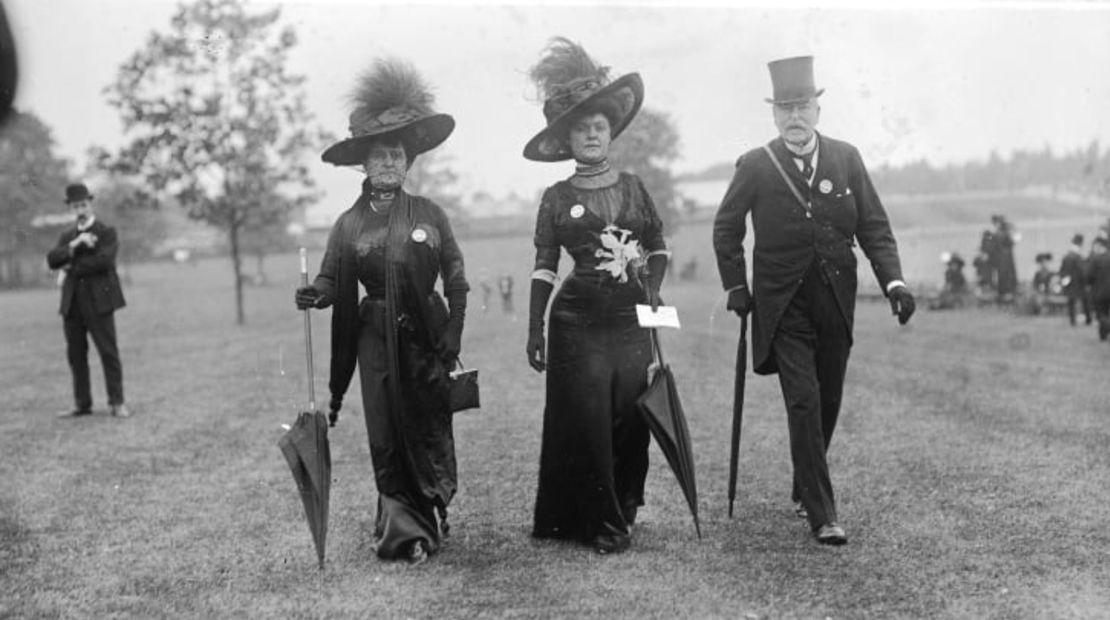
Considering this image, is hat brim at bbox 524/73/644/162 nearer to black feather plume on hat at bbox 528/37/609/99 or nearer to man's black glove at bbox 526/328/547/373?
black feather plume on hat at bbox 528/37/609/99

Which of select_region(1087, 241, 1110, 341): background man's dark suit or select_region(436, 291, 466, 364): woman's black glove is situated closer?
select_region(436, 291, 466, 364): woman's black glove

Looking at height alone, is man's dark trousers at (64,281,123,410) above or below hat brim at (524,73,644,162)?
below

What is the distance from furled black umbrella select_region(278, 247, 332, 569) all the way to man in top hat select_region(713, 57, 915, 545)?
2.17 metres

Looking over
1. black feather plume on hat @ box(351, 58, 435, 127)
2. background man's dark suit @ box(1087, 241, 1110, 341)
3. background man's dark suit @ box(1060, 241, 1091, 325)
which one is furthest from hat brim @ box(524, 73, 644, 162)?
background man's dark suit @ box(1060, 241, 1091, 325)

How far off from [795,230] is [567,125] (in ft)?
4.16

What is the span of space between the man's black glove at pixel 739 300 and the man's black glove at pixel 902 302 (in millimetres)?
720

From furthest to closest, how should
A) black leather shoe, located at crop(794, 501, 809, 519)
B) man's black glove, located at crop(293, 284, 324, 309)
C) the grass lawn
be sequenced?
black leather shoe, located at crop(794, 501, 809, 519)
man's black glove, located at crop(293, 284, 324, 309)
the grass lawn

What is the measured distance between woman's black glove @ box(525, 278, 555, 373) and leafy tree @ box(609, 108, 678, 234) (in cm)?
899

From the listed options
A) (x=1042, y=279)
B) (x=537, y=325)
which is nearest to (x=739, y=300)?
(x=537, y=325)

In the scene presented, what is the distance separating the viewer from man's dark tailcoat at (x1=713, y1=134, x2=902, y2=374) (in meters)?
6.01

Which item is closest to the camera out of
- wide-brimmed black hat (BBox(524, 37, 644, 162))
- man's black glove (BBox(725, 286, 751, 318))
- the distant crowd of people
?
wide-brimmed black hat (BBox(524, 37, 644, 162))

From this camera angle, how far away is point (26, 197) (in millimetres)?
43250

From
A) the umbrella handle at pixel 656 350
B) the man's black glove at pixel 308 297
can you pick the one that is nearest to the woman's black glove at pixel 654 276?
the umbrella handle at pixel 656 350

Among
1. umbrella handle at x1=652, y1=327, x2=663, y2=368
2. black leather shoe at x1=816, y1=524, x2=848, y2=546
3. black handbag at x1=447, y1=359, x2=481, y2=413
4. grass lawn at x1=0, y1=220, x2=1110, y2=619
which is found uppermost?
umbrella handle at x1=652, y1=327, x2=663, y2=368
